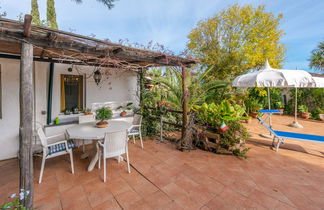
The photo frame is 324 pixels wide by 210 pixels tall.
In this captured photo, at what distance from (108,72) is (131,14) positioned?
4248 millimetres

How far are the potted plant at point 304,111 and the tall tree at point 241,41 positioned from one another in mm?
2735

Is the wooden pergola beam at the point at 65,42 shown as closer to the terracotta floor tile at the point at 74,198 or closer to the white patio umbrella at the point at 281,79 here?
the terracotta floor tile at the point at 74,198

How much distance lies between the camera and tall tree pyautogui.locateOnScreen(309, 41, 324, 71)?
8.96 meters

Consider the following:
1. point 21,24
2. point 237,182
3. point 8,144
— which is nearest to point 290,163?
point 237,182

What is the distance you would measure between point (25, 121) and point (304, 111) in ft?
37.7

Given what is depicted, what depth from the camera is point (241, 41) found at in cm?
748

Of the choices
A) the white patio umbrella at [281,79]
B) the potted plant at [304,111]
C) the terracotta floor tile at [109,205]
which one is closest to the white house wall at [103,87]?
the terracotta floor tile at [109,205]

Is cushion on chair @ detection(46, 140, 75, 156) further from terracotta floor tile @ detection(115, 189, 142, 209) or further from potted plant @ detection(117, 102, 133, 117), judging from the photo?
potted plant @ detection(117, 102, 133, 117)

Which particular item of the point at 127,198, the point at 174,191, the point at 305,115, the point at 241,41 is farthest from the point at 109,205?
the point at 305,115

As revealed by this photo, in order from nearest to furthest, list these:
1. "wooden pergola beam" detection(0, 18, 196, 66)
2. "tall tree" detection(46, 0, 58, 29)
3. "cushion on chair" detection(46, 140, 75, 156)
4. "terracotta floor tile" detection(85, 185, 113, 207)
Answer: "wooden pergola beam" detection(0, 18, 196, 66)
"terracotta floor tile" detection(85, 185, 113, 207)
"cushion on chair" detection(46, 140, 75, 156)
"tall tree" detection(46, 0, 58, 29)

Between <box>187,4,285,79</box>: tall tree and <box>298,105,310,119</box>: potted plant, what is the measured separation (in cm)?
274

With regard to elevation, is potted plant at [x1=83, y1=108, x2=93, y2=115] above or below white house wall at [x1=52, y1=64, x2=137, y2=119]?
below

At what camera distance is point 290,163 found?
10.2ft

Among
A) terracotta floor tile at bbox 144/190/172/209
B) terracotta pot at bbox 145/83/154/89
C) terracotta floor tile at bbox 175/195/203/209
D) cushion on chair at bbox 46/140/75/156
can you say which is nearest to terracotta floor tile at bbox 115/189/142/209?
terracotta floor tile at bbox 144/190/172/209
